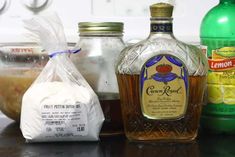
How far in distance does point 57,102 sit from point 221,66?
26 cm

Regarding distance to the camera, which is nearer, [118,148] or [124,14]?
[118,148]

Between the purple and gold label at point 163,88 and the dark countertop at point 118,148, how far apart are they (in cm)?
5

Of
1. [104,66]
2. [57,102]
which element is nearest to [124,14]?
[104,66]

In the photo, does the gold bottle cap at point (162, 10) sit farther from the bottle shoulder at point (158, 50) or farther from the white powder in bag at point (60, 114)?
the white powder in bag at point (60, 114)

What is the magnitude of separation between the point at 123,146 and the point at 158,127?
6 cm

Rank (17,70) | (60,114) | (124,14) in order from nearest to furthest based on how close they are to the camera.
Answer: (60,114), (17,70), (124,14)

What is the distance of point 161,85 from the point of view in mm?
648

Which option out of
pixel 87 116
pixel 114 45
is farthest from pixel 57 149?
pixel 114 45

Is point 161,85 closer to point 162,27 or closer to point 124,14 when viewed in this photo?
point 162,27

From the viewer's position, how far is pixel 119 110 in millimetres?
710

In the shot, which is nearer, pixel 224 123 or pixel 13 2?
pixel 224 123

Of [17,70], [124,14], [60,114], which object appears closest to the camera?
[60,114]

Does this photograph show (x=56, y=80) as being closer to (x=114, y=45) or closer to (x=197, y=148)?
(x=114, y=45)

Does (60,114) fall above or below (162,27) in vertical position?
below
